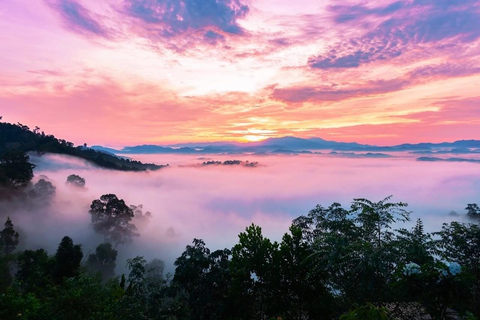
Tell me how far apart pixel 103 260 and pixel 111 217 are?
14.6 m

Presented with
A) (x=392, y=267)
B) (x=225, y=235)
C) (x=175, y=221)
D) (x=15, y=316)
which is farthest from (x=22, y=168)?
(x=225, y=235)

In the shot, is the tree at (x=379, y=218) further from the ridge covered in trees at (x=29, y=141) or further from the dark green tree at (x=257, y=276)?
the ridge covered in trees at (x=29, y=141)

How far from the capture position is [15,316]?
12398mm

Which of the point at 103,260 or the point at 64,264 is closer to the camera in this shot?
the point at 64,264

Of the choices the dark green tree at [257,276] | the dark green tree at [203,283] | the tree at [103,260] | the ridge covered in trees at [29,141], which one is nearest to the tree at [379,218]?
the dark green tree at [257,276]

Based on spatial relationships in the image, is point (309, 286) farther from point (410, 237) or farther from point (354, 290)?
point (410, 237)

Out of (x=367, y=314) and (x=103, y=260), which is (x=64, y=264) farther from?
(x=103, y=260)

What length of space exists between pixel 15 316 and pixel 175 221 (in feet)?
534

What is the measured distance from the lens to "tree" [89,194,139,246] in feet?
228

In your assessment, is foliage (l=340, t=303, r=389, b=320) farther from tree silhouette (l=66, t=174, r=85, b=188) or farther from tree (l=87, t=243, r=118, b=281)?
tree silhouette (l=66, t=174, r=85, b=188)

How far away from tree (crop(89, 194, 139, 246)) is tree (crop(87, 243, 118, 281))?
41.1ft

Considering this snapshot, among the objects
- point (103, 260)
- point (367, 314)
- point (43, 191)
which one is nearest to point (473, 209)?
point (367, 314)

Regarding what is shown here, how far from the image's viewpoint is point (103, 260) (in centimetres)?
5962

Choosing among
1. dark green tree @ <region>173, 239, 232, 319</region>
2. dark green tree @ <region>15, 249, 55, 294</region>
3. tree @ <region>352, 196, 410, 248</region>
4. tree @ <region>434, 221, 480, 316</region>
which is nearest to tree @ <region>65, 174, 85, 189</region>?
dark green tree @ <region>15, 249, 55, 294</region>
